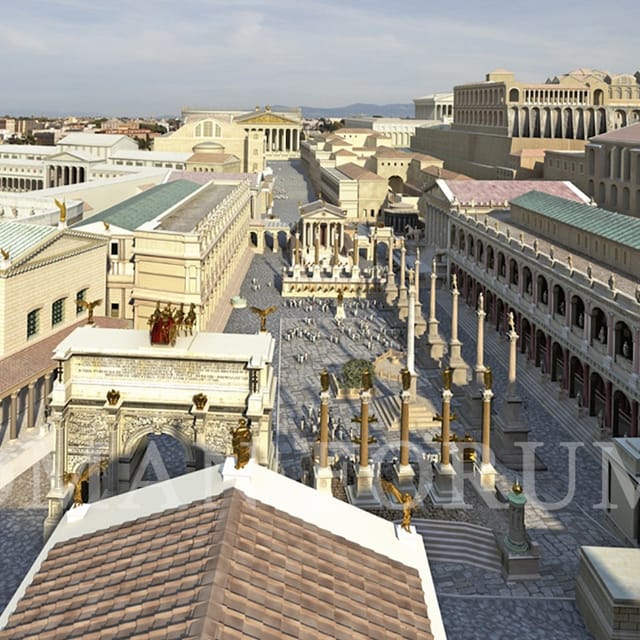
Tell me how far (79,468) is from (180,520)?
573 inches

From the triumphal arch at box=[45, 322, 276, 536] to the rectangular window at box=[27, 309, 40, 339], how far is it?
14630 mm

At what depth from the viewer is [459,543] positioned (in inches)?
1187

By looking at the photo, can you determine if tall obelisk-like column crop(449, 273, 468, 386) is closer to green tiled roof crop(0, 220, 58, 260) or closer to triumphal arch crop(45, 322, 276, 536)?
triumphal arch crop(45, 322, 276, 536)

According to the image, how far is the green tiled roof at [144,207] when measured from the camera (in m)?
62.9

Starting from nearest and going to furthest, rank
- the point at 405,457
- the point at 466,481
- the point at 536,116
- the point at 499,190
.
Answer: the point at 405,457
the point at 466,481
the point at 499,190
the point at 536,116

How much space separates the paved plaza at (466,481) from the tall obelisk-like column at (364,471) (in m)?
1.26

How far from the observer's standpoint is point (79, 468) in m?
29.2

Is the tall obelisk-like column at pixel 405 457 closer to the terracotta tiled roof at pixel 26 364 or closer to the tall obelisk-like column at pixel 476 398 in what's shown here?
the tall obelisk-like column at pixel 476 398

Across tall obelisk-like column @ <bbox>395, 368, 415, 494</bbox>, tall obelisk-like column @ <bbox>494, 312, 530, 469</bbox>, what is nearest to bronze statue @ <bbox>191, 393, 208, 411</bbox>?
tall obelisk-like column @ <bbox>395, 368, 415, 494</bbox>

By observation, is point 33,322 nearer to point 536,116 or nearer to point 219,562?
point 219,562

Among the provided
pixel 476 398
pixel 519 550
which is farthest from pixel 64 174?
pixel 519 550

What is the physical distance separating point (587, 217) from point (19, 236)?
4051 centimetres

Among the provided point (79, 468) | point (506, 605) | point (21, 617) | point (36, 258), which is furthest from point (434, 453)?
point (21, 617)

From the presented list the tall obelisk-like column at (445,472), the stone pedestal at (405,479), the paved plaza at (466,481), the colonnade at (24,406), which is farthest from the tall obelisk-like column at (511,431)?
the colonnade at (24,406)
